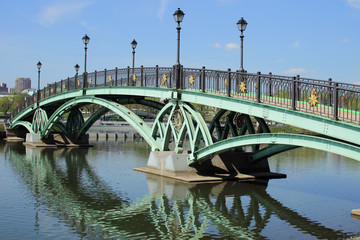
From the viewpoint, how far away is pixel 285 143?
20469mm


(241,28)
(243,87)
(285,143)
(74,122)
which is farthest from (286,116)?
(74,122)

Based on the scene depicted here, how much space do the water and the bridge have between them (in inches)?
98.7

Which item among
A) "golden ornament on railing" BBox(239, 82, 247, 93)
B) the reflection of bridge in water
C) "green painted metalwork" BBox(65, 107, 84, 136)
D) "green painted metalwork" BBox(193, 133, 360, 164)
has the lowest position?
the reflection of bridge in water

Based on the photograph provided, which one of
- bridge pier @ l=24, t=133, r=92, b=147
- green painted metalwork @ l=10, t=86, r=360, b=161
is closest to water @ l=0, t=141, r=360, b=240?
green painted metalwork @ l=10, t=86, r=360, b=161

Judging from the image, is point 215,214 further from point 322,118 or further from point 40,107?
Result: point 40,107

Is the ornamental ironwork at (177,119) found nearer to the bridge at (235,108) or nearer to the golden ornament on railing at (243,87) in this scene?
the bridge at (235,108)

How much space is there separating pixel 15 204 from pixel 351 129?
1343cm

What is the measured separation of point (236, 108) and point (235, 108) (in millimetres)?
74

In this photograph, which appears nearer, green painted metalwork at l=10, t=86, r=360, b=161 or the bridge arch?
green painted metalwork at l=10, t=86, r=360, b=161

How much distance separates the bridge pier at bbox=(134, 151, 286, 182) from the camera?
26969 millimetres

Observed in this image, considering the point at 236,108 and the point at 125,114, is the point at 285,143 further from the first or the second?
the point at 125,114

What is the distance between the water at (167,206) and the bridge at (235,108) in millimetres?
2508

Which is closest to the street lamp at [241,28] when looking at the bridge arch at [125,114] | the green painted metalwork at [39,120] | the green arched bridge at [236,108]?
the green arched bridge at [236,108]

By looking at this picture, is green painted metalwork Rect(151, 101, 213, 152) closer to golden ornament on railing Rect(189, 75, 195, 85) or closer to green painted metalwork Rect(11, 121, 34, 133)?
golden ornament on railing Rect(189, 75, 195, 85)
